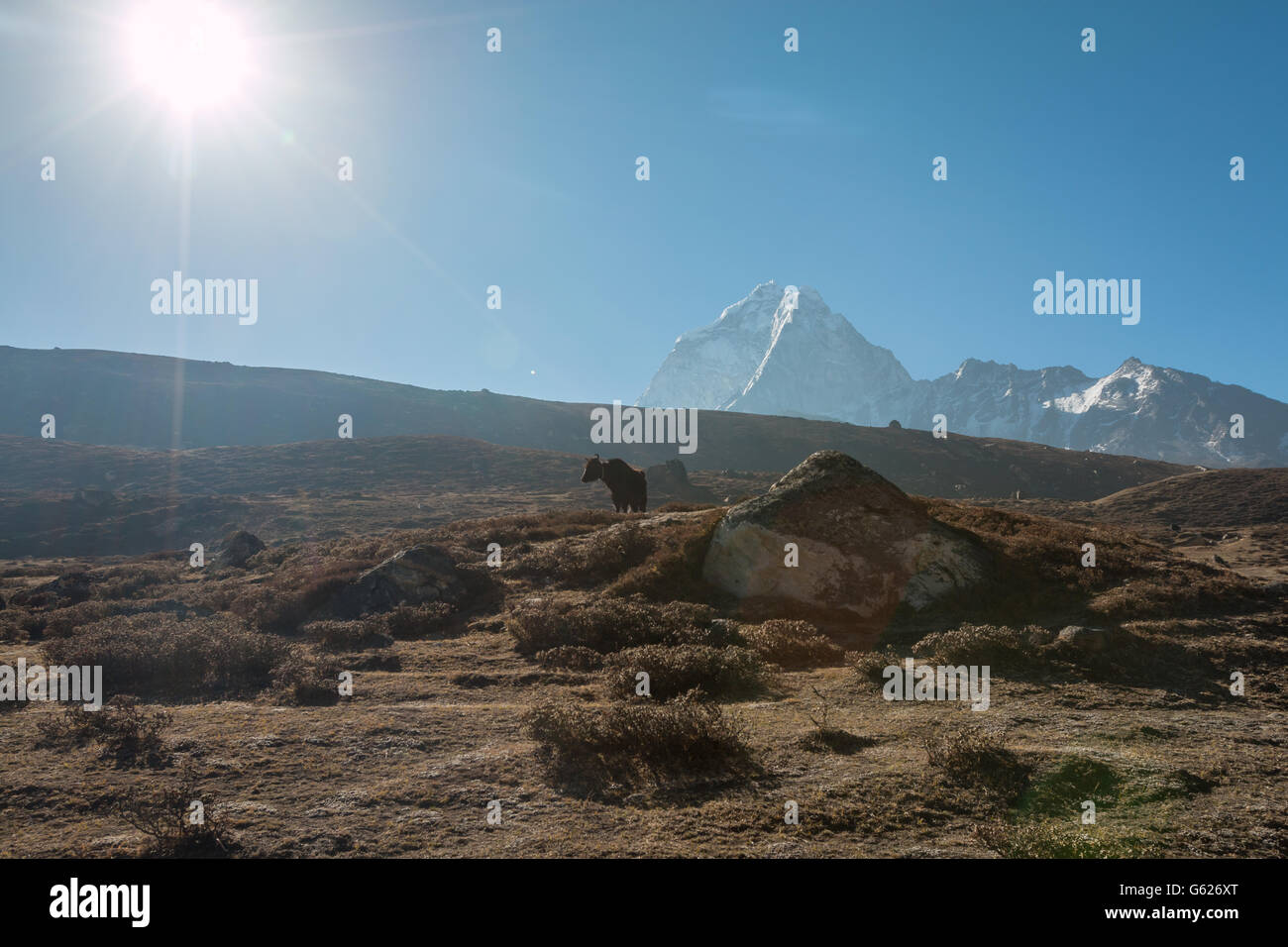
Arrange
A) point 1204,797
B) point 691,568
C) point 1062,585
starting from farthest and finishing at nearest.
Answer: point 691,568
point 1062,585
point 1204,797

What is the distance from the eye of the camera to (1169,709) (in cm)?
736

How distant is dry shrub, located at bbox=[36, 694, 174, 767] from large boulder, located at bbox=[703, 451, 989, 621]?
9.44 meters

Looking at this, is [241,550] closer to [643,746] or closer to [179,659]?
[179,659]

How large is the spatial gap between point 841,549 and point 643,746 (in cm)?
762

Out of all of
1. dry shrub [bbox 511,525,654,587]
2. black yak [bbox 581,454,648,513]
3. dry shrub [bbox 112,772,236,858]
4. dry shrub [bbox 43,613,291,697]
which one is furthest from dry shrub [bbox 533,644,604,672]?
black yak [bbox 581,454,648,513]

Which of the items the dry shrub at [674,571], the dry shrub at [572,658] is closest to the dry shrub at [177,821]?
the dry shrub at [572,658]

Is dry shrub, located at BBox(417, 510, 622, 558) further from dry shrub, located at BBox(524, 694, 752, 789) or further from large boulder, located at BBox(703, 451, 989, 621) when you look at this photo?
dry shrub, located at BBox(524, 694, 752, 789)

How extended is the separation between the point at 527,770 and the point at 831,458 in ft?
33.2

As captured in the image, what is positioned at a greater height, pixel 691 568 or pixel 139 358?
pixel 139 358

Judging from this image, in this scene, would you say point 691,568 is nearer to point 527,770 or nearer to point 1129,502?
point 527,770

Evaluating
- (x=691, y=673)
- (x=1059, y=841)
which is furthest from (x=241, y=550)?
(x=1059, y=841)

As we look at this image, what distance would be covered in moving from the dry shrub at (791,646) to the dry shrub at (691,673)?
1.01m
